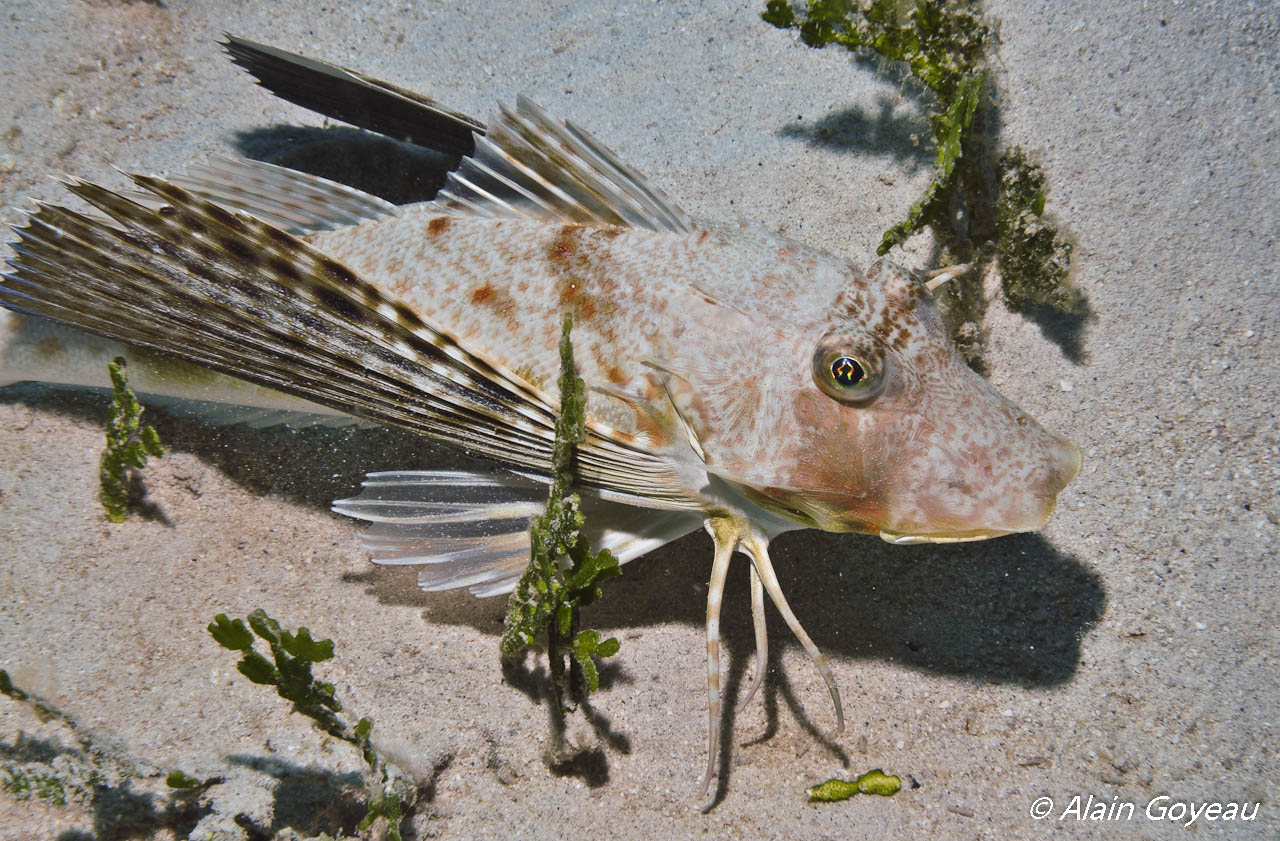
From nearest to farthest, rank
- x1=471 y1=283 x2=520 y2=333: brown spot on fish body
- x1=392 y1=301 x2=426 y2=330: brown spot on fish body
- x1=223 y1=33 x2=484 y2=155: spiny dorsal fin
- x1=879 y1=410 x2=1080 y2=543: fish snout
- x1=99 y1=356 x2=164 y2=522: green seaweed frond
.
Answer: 1. x1=879 y1=410 x2=1080 y2=543: fish snout
2. x1=392 y1=301 x2=426 y2=330: brown spot on fish body
3. x1=471 y1=283 x2=520 y2=333: brown spot on fish body
4. x1=99 y1=356 x2=164 y2=522: green seaweed frond
5. x1=223 y1=33 x2=484 y2=155: spiny dorsal fin

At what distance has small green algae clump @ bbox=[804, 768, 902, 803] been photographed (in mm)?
2232

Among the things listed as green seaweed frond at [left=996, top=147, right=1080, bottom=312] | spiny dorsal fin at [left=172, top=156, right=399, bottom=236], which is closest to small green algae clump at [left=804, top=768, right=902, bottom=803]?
green seaweed frond at [left=996, top=147, right=1080, bottom=312]

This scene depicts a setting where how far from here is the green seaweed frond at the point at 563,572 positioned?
6.79 feet

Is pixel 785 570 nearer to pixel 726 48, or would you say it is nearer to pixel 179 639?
pixel 179 639

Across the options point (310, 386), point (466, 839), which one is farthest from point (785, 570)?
point (310, 386)

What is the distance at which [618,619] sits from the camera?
2727 millimetres

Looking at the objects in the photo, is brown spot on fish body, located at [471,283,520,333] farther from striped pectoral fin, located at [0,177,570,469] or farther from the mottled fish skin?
striped pectoral fin, located at [0,177,570,469]

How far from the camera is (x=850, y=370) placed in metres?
2.00

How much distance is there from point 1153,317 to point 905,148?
4.09 ft

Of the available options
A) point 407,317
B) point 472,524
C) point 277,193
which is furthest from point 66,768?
point 277,193

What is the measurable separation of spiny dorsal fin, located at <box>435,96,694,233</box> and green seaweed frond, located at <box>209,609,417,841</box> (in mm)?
1542

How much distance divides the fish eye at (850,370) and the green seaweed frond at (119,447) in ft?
8.50

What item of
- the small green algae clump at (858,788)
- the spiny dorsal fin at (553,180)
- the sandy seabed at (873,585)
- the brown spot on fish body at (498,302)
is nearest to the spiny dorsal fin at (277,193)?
the spiny dorsal fin at (553,180)

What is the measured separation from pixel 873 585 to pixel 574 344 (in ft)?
4.72
